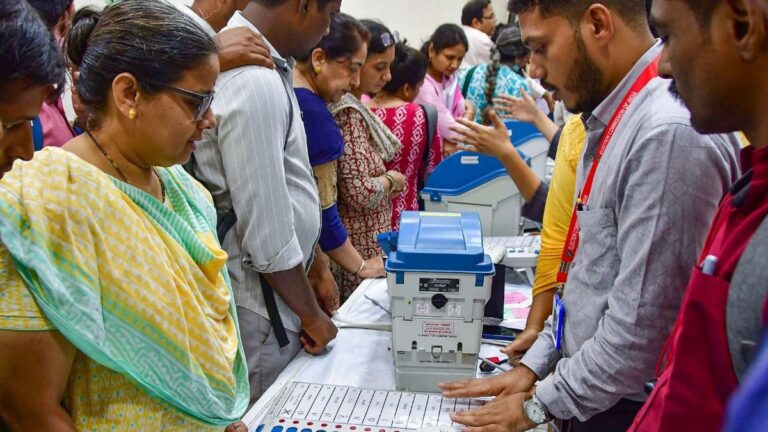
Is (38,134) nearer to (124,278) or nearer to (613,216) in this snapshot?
(124,278)

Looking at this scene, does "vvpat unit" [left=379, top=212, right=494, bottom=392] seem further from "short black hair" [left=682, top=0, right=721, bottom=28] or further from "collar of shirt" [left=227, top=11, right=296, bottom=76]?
"short black hair" [left=682, top=0, right=721, bottom=28]

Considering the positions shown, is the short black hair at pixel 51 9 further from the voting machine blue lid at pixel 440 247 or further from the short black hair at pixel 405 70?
the short black hair at pixel 405 70

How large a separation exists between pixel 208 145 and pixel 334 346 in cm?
60

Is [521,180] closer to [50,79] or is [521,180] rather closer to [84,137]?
[84,137]

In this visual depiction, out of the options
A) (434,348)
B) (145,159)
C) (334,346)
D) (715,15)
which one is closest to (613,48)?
(715,15)

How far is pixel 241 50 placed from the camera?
1442 millimetres

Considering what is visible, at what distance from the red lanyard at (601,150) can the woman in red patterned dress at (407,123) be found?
151 cm

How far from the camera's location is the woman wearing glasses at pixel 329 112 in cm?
212

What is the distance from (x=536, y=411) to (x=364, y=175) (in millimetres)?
1327

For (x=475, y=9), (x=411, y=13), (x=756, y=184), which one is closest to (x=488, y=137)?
(x=756, y=184)

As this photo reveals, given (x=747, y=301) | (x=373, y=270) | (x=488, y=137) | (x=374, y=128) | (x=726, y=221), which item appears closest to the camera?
(x=747, y=301)

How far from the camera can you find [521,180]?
1924 mm

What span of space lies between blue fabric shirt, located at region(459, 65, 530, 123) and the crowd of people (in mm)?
2910

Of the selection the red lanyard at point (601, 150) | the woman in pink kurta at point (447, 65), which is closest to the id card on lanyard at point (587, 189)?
the red lanyard at point (601, 150)
